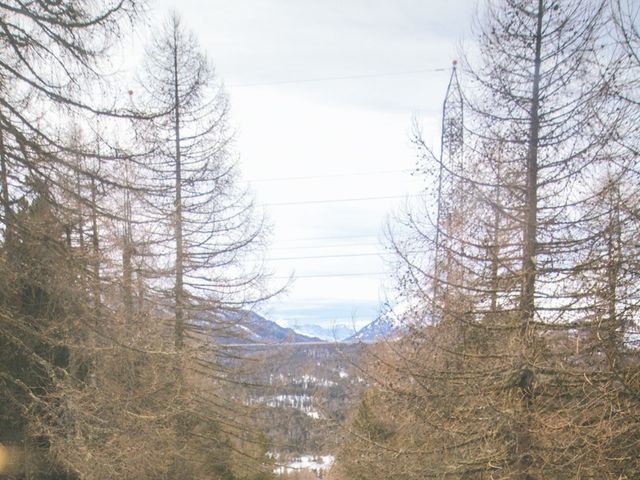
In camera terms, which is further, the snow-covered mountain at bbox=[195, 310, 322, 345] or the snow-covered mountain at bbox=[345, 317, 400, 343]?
the snow-covered mountain at bbox=[195, 310, 322, 345]

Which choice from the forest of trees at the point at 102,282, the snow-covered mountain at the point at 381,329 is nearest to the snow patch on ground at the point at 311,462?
the forest of trees at the point at 102,282

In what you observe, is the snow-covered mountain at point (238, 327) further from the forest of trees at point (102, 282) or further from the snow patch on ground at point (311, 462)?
the snow patch on ground at point (311, 462)

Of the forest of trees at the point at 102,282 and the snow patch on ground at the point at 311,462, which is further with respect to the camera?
the snow patch on ground at the point at 311,462

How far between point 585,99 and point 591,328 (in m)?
2.50

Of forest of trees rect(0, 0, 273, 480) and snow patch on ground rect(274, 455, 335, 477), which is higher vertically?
forest of trees rect(0, 0, 273, 480)

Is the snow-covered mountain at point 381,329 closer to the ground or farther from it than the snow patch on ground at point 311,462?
farther from it

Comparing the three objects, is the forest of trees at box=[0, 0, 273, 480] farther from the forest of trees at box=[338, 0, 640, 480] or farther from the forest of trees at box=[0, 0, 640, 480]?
the forest of trees at box=[338, 0, 640, 480]

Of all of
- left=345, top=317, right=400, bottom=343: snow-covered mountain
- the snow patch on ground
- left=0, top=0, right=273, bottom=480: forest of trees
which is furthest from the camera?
the snow patch on ground

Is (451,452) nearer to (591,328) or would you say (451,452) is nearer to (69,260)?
(591,328)

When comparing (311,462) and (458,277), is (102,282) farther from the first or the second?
(311,462)

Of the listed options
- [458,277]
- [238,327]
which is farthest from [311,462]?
[458,277]

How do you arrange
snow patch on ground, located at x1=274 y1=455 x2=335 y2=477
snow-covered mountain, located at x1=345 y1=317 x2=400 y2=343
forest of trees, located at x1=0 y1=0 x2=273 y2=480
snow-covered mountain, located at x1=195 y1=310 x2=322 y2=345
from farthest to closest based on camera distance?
snow patch on ground, located at x1=274 y1=455 x2=335 y2=477 → snow-covered mountain, located at x1=195 y1=310 x2=322 y2=345 → snow-covered mountain, located at x1=345 y1=317 x2=400 y2=343 → forest of trees, located at x1=0 y1=0 x2=273 y2=480

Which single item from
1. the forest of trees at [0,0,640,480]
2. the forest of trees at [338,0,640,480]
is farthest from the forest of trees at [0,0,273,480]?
the forest of trees at [338,0,640,480]

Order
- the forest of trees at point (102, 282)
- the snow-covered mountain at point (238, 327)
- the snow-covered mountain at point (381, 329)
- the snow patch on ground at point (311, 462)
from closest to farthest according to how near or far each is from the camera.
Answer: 1. the forest of trees at point (102, 282)
2. the snow-covered mountain at point (381, 329)
3. the snow-covered mountain at point (238, 327)
4. the snow patch on ground at point (311, 462)
